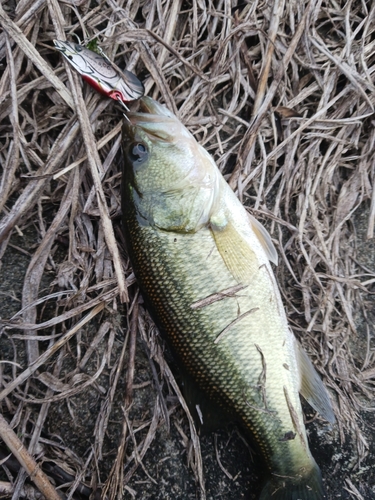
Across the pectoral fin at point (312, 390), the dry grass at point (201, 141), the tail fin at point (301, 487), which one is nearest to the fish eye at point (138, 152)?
the dry grass at point (201, 141)

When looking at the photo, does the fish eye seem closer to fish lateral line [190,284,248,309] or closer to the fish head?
the fish head

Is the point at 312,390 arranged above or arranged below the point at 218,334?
below

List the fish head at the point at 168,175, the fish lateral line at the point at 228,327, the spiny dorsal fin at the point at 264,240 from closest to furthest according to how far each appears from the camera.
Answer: the fish lateral line at the point at 228,327
the fish head at the point at 168,175
the spiny dorsal fin at the point at 264,240

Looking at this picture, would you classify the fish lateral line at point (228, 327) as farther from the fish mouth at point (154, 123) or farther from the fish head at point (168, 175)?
the fish mouth at point (154, 123)

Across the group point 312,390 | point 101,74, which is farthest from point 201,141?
point 312,390

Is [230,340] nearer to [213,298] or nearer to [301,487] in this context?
[213,298]

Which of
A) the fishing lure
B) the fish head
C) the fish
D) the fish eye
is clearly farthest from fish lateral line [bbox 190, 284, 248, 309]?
the fishing lure
